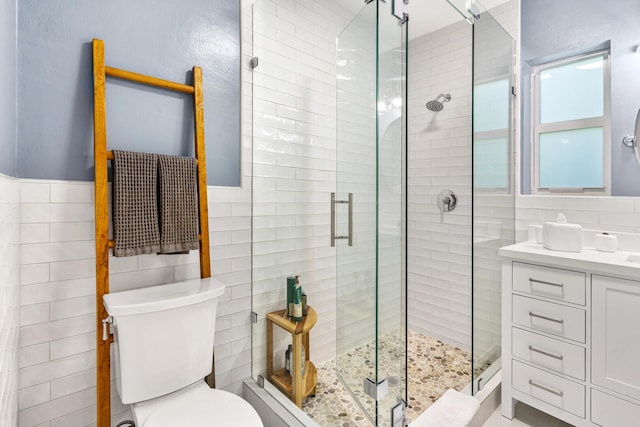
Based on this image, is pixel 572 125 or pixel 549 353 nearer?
pixel 549 353

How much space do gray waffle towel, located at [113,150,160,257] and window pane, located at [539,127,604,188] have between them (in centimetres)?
239

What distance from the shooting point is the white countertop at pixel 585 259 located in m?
1.37

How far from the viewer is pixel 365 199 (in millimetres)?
1334

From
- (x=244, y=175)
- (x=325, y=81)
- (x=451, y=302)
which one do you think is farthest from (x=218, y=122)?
(x=451, y=302)

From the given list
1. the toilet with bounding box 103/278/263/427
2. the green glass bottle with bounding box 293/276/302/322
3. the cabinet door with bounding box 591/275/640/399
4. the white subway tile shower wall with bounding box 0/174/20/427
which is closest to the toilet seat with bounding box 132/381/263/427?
the toilet with bounding box 103/278/263/427

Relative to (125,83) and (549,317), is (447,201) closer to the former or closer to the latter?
(549,317)

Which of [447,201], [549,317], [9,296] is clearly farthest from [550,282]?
[9,296]

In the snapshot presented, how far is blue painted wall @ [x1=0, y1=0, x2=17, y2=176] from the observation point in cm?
94

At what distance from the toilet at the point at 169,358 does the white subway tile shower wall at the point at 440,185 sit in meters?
1.84

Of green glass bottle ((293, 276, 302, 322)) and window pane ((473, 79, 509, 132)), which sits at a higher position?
window pane ((473, 79, 509, 132))

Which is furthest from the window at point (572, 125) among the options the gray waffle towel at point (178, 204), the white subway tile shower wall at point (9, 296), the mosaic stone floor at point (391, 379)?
the white subway tile shower wall at point (9, 296)

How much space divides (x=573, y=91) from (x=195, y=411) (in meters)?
2.77

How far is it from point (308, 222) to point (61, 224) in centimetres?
117

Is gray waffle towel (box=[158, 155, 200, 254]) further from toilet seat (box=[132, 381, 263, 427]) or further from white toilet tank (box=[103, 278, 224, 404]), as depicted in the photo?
toilet seat (box=[132, 381, 263, 427])
